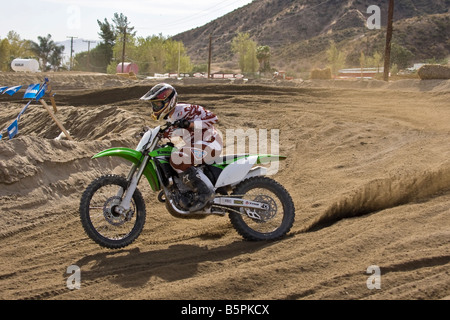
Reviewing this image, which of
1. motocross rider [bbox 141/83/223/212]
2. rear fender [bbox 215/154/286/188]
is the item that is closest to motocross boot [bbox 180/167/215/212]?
motocross rider [bbox 141/83/223/212]

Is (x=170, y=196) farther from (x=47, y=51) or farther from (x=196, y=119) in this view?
(x=47, y=51)

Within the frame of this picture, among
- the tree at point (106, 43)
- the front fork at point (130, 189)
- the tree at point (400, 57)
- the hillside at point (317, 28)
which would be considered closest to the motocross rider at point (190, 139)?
the front fork at point (130, 189)

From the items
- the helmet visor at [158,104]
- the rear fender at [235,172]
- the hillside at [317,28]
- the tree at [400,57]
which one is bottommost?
the rear fender at [235,172]

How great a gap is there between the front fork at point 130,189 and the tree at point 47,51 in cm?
8295

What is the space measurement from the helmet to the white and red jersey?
89 millimetres

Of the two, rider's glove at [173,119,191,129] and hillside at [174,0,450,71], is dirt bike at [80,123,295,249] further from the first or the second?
hillside at [174,0,450,71]

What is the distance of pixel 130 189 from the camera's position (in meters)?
5.83

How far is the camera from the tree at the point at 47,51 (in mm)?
83750

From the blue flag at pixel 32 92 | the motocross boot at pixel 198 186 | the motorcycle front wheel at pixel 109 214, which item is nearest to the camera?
the motorcycle front wheel at pixel 109 214

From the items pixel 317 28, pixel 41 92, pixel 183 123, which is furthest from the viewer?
pixel 317 28

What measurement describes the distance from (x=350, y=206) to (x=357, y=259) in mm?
1859

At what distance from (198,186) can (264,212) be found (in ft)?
2.73

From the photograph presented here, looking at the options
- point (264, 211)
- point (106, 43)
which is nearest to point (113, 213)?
point (264, 211)

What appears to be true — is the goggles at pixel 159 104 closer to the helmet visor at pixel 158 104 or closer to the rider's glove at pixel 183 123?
the helmet visor at pixel 158 104
